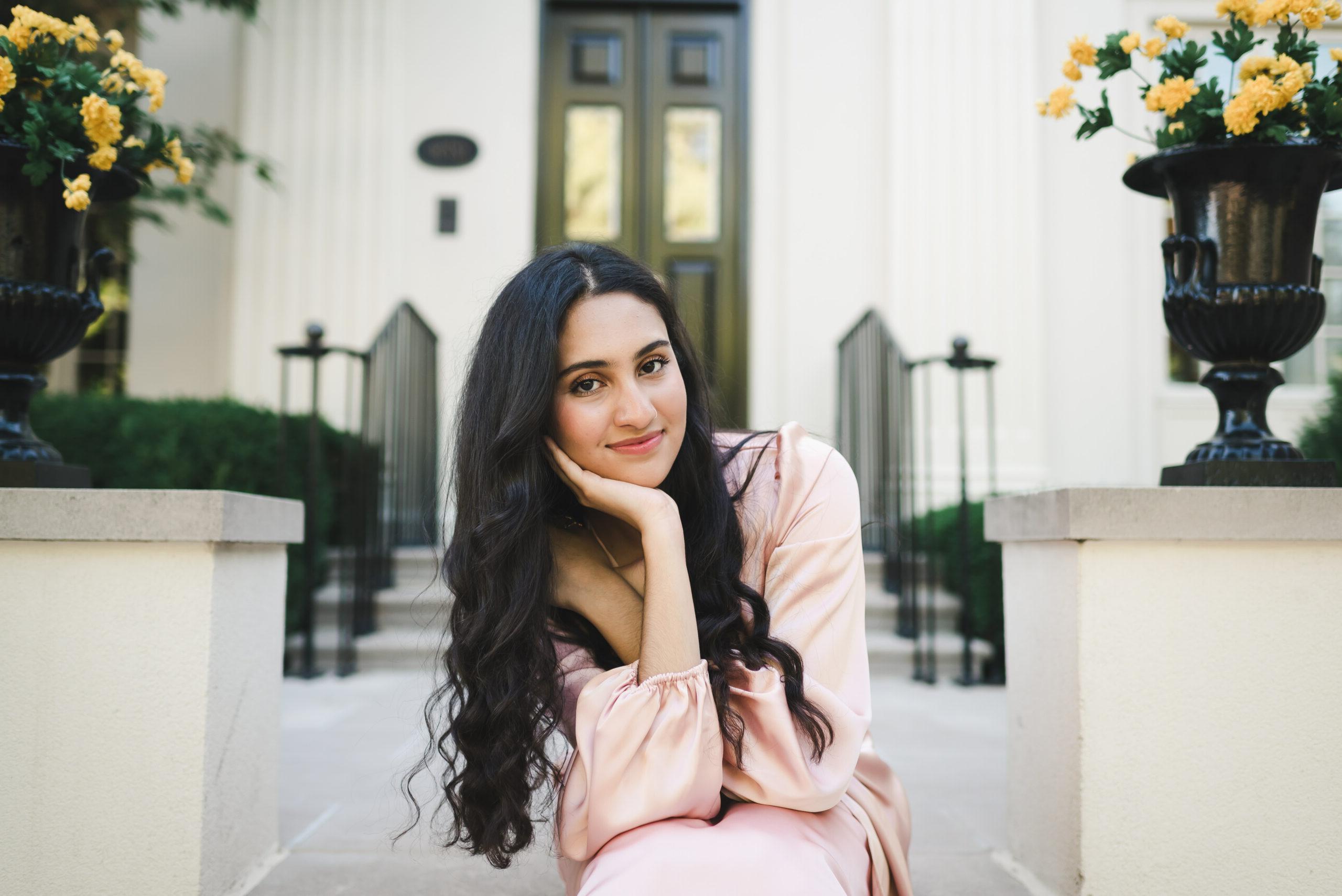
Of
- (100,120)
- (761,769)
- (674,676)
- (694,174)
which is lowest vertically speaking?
(761,769)

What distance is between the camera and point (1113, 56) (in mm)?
2160

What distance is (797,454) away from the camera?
188 cm

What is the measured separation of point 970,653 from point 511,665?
3.37 metres

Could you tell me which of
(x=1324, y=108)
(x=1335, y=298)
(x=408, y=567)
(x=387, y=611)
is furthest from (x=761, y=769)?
(x=1335, y=298)

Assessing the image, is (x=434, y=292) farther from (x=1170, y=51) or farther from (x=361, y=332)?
(x=1170, y=51)

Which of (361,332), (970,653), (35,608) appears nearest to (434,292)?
(361,332)

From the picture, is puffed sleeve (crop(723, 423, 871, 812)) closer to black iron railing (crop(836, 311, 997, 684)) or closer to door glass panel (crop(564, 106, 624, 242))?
black iron railing (crop(836, 311, 997, 684))

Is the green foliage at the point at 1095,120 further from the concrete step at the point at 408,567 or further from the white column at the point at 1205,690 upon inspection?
the concrete step at the point at 408,567

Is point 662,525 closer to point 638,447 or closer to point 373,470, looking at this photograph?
point 638,447

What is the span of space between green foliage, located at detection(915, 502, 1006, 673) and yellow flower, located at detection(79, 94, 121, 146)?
134 inches

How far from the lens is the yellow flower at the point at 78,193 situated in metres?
1.99

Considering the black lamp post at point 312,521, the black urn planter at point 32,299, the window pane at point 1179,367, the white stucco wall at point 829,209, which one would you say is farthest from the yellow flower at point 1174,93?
the window pane at point 1179,367

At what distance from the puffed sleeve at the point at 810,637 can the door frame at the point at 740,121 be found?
4693 millimetres

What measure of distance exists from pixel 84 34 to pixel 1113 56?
2256 millimetres
